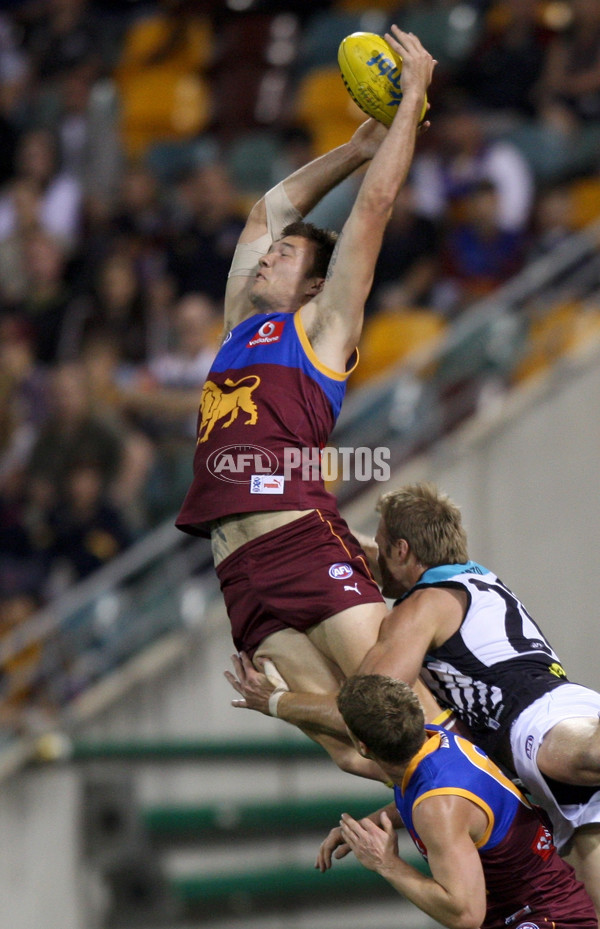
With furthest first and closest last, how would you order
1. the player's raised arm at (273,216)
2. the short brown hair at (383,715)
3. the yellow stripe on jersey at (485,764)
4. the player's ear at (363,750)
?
the player's raised arm at (273,216), the yellow stripe on jersey at (485,764), the player's ear at (363,750), the short brown hair at (383,715)

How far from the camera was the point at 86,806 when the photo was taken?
7984mm

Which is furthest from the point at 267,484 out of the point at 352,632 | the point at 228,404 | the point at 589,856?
the point at 589,856

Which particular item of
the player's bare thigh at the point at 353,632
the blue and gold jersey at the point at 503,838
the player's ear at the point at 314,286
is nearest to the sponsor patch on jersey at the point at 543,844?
the blue and gold jersey at the point at 503,838

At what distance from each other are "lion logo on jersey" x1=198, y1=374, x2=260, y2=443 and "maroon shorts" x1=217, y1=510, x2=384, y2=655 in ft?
1.24

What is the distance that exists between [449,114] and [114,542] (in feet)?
12.4

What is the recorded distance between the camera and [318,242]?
4.72 metres

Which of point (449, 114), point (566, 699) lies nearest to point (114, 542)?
point (449, 114)

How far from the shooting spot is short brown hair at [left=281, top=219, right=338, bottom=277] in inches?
185

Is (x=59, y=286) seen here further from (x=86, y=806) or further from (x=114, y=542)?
(x=86, y=806)

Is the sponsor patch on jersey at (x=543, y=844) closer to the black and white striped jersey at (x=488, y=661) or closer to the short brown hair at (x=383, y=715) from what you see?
the black and white striped jersey at (x=488, y=661)

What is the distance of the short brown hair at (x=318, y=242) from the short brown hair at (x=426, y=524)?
0.78 meters

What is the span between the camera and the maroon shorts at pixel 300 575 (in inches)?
177

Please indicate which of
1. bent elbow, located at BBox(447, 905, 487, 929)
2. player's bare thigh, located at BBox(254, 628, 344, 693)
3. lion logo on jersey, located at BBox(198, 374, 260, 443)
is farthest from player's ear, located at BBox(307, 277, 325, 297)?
bent elbow, located at BBox(447, 905, 487, 929)

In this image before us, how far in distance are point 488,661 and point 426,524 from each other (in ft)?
1.58
